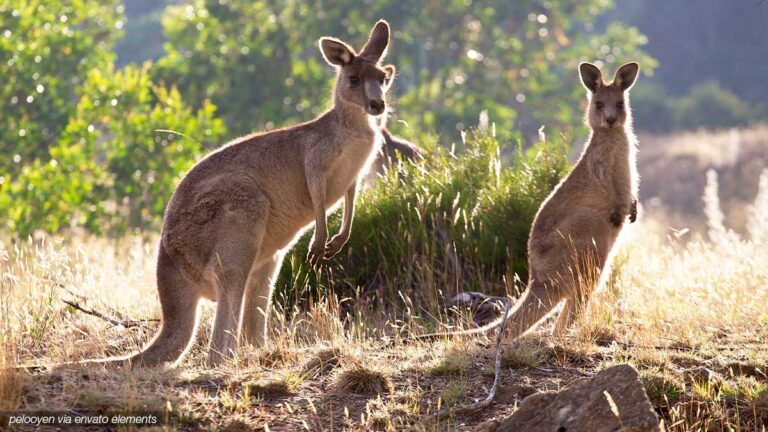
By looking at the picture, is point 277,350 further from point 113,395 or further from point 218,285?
point 113,395

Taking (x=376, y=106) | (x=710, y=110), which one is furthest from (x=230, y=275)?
(x=710, y=110)

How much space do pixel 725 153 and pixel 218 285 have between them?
89.1 ft

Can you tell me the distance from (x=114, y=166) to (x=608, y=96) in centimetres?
910

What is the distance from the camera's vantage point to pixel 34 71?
1520cm

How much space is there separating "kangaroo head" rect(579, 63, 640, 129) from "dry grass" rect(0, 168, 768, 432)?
3.98 ft

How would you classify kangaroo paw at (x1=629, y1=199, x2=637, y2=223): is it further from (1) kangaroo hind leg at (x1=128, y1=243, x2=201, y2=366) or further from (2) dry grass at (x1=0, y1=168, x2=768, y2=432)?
(1) kangaroo hind leg at (x1=128, y1=243, x2=201, y2=366)

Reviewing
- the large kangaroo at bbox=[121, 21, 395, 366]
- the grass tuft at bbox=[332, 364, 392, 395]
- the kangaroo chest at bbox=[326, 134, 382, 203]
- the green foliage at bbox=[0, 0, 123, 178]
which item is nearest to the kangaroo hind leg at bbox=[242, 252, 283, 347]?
the large kangaroo at bbox=[121, 21, 395, 366]

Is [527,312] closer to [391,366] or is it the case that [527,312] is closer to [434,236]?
[391,366]

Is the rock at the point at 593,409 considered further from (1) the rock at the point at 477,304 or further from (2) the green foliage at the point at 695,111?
(2) the green foliage at the point at 695,111

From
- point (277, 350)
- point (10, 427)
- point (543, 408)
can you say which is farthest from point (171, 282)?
point (543, 408)

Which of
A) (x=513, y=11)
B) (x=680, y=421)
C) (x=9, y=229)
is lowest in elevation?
(x=680, y=421)

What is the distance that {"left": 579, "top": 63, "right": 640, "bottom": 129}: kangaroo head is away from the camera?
7199 mm

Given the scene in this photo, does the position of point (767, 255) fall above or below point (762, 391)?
above

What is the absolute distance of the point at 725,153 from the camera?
30.2 m
